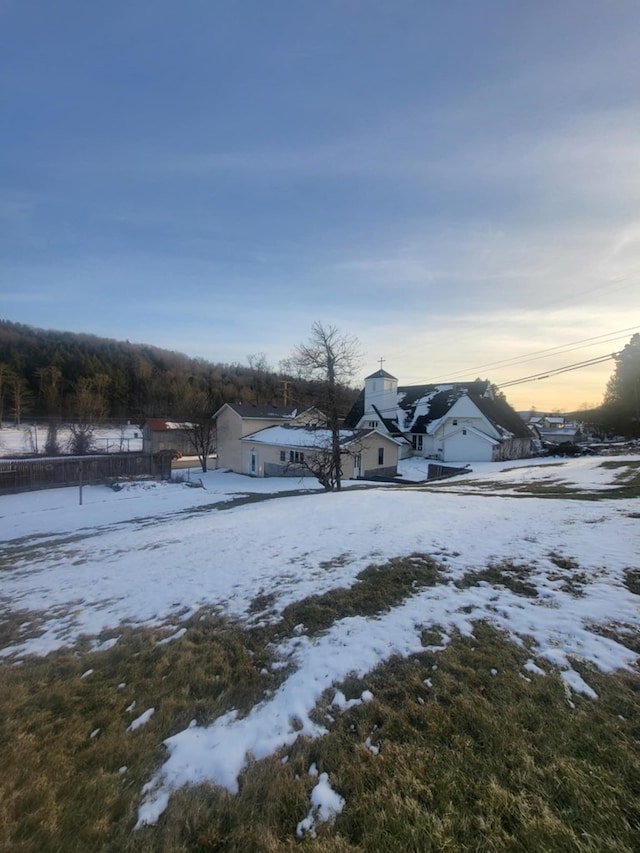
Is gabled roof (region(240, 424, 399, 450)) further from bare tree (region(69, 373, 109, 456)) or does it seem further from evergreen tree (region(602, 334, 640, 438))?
evergreen tree (region(602, 334, 640, 438))

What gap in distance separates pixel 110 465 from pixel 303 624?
27.4 m

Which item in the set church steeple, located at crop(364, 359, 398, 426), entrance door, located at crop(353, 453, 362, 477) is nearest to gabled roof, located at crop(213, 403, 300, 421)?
church steeple, located at crop(364, 359, 398, 426)

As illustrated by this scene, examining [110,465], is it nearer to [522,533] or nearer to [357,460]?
[357,460]

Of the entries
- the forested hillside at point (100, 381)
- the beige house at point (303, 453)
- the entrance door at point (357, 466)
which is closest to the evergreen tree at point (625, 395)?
the beige house at point (303, 453)

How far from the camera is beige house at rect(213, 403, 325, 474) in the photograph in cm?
3372

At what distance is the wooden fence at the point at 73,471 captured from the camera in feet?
78.3

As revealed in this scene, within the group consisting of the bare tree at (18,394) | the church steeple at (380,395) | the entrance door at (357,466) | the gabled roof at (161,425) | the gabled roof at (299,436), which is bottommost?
the entrance door at (357,466)

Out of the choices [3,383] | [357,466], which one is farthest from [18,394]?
[357,466]

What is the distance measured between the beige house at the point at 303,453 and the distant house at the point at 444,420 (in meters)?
7.33

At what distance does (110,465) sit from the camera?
1081 inches

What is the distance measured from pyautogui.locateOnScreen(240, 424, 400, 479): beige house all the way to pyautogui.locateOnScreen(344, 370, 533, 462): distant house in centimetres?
733

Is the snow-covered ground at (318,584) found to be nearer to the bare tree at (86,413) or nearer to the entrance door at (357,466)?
the entrance door at (357,466)

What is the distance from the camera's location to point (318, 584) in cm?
596

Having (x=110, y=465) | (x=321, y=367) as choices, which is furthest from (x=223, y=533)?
(x=110, y=465)
